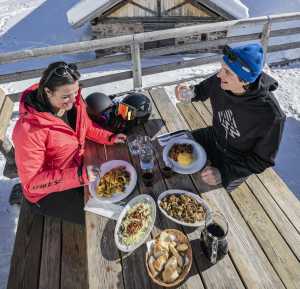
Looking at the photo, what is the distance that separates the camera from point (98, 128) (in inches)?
123

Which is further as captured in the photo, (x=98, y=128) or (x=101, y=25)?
(x=101, y=25)

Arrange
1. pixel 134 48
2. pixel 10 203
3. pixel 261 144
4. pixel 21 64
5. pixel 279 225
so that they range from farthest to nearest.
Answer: pixel 21 64 → pixel 134 48 → pixel 10 203 → pixel 261 144 → pixel 279 225

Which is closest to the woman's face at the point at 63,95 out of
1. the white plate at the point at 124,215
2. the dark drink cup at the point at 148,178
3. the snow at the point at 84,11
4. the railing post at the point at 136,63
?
the dark drink cup at the point at 148,178

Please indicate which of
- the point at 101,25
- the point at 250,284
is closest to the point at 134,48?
the point at 250,284

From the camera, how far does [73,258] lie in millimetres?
2887

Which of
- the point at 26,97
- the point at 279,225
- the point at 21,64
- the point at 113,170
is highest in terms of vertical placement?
the point at 26,97

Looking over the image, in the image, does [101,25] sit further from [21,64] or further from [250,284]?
[250,284]

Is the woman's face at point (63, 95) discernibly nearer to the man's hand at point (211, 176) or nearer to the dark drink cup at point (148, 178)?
the dark drink cup at point (148, 178)

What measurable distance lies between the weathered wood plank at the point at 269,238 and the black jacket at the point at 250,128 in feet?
0.70

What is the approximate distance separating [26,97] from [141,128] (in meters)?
1.22

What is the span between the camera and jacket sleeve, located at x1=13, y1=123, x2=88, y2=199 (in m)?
2.52

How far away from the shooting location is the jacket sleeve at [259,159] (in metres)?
2.49

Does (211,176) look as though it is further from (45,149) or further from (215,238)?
(45,149)

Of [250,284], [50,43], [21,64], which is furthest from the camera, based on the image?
[50,43]
